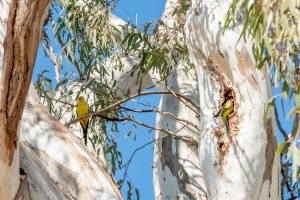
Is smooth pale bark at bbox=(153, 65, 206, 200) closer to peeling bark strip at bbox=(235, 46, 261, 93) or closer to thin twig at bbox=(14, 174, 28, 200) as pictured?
peeling bark strip at bbox=(235, 46, 261, 93)

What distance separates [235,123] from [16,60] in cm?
114

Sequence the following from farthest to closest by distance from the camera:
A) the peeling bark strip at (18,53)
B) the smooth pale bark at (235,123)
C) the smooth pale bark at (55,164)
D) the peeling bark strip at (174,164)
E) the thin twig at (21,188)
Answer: the peeling bark strip at (174,164) < the smooth pale bark at (235,123) < the smooth pale bark at (55,164) < the thin twig at (21,188) < the peeling bark strip at (18,53)

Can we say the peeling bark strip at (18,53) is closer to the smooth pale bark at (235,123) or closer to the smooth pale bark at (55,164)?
the smooth pale bark at (55,164)

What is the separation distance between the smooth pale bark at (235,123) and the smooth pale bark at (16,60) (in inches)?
38.7

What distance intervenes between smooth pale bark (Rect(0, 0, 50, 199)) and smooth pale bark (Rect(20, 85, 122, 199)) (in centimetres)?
31

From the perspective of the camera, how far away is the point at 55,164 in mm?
2604

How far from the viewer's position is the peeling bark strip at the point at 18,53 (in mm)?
1946

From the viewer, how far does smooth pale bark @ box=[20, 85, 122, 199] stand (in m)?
2.44

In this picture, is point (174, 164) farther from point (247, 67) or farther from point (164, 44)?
point (247, 67)

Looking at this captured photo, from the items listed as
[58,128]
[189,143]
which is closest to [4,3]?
[58,128]

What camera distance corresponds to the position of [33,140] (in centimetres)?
265

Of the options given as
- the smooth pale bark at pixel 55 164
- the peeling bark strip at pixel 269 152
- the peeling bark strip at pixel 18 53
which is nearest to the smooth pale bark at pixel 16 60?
the peeling bark strip at pixel 18 53

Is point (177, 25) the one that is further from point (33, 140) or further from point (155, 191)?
point (33, 140)

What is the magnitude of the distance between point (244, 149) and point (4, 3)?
1227 millimetres
